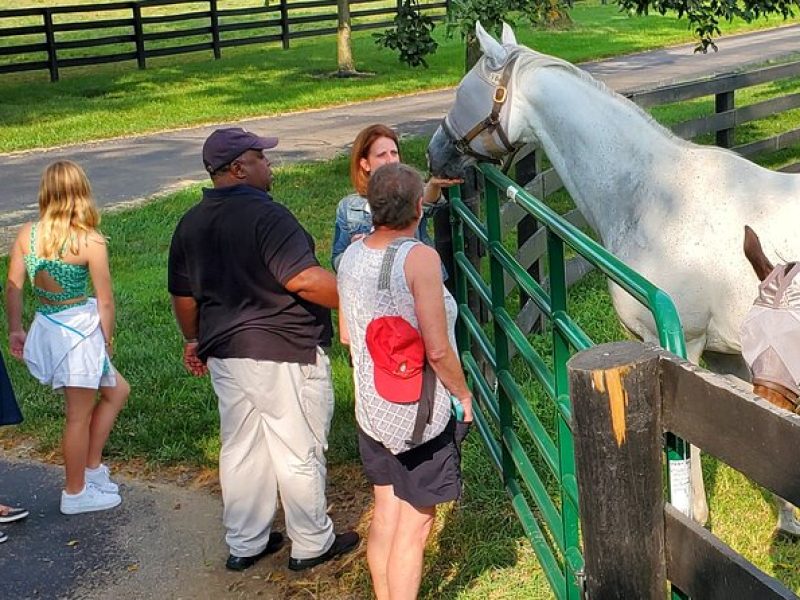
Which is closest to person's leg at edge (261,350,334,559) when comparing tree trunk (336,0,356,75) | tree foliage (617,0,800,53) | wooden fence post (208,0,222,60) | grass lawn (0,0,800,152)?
tree foliage (617,0,800,53)

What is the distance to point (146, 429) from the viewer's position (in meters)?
5.94

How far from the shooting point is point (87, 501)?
5.11 m

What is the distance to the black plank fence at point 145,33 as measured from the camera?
24.5 metres

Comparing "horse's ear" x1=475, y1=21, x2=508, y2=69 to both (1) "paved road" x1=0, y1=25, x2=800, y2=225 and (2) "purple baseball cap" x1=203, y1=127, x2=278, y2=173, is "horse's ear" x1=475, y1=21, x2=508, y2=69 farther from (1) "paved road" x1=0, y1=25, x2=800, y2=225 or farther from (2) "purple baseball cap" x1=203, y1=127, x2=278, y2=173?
(1) "paved road" x1=0, y1=25, x2=800, y2=225

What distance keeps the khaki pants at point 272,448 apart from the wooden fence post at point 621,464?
2185mm

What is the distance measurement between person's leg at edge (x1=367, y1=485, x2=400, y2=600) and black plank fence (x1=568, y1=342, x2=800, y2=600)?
4.74 feet

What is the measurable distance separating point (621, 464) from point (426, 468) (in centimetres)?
149

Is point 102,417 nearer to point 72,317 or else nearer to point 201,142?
point 72,317

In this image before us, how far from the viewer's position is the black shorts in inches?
140

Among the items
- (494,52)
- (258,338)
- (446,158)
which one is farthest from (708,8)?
(258,338)

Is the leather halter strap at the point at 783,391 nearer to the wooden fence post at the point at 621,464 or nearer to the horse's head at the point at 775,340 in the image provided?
the horse's head at the point at 775,340

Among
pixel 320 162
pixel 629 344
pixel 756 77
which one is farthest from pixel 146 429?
pixel 320 162

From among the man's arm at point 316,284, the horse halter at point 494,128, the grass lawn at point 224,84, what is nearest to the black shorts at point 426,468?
the man's arm at point 316,284

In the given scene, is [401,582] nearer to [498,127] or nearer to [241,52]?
[498,127]
